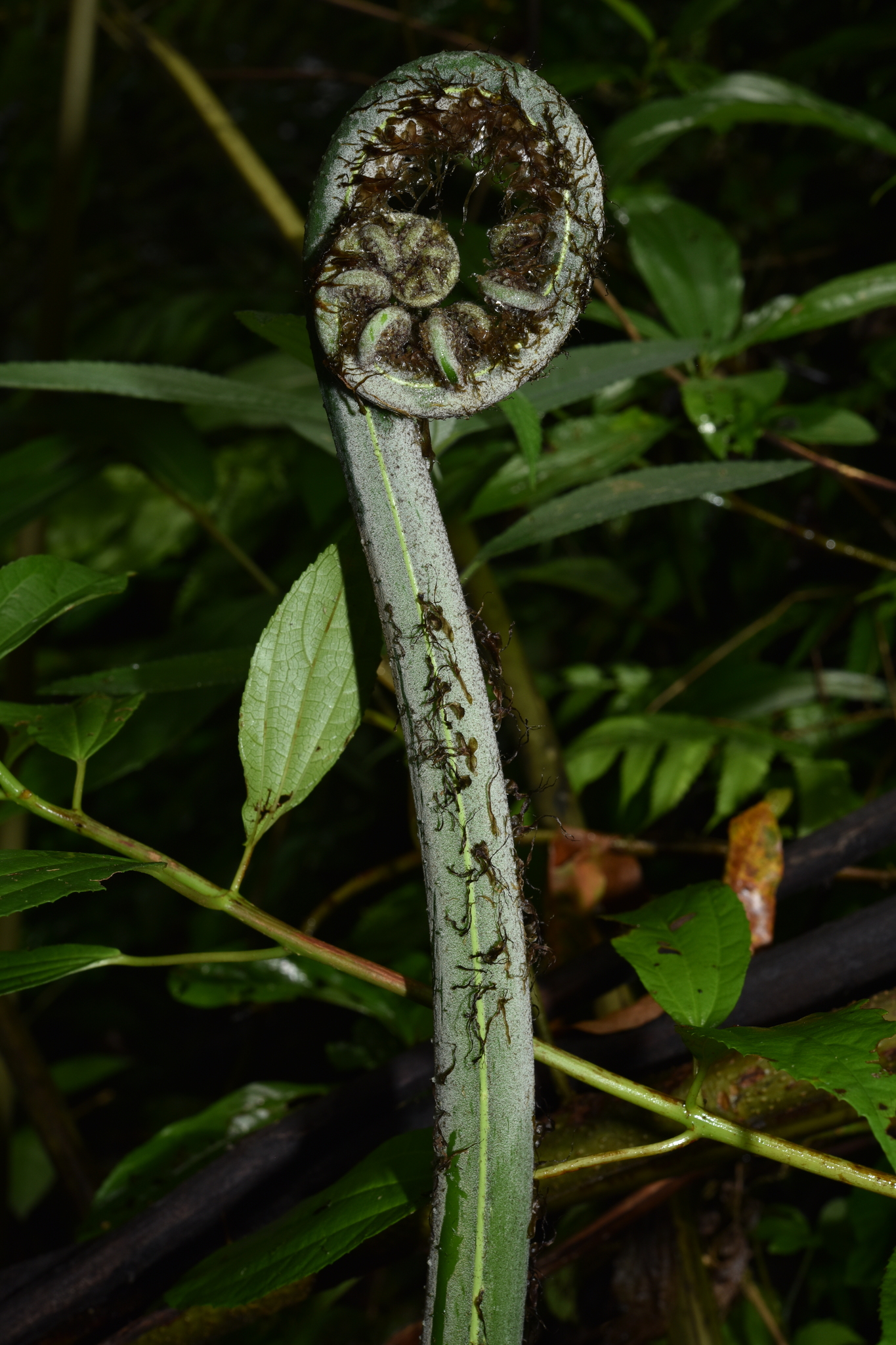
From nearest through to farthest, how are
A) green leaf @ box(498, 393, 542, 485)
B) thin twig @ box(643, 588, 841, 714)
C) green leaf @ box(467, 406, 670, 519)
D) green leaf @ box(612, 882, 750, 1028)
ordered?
1. green leaf @ box(612, 882, 750, 1028)
2. green leaf @ box(498, 393, 542, 485)
3. green leaf @ box(467, 406, 670, 519)
4. thin twig @ box(643, 588, 841, 714)

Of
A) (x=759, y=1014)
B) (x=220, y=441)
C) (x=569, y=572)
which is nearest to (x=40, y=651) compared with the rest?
(x=220, y=441)

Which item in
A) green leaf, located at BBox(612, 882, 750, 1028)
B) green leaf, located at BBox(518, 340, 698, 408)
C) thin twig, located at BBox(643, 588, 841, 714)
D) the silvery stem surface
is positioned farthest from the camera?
thin twig, located at BBox(643, 588, 841, 714)

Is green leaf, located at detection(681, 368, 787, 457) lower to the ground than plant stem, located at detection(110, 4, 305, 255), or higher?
lower

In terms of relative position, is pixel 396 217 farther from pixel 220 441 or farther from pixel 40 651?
pixel 40 651

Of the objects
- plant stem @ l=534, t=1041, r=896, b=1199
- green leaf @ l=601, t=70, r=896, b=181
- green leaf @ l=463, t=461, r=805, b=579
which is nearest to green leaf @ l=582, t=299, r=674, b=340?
green leaf @ l=601, t=70, r=896, b=181

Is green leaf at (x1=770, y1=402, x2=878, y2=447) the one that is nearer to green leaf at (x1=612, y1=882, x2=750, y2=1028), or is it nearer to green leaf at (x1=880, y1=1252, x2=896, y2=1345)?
green leaf at (x1=612, y1=882, x2=750, y2=1028)

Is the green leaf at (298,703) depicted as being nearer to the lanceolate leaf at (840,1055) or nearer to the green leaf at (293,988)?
the lanceolate leaf at (840,1055)
